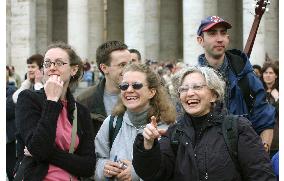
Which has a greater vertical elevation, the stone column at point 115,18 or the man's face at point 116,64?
the stone column at point 115,18

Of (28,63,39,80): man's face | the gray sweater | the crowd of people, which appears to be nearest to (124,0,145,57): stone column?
(28,63,39,80): man's face

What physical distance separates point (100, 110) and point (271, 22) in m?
26.0

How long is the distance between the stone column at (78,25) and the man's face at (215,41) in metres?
27.8

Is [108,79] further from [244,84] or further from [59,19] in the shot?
[59,19]

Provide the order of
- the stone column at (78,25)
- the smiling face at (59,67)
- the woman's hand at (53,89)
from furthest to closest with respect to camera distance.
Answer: the stone column at (78,25), the smiling face at (59,67), the woman's hand at (53,89)

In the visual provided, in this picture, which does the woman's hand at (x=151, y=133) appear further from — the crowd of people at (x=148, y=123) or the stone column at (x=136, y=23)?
the stone column at (x=136, y=23)

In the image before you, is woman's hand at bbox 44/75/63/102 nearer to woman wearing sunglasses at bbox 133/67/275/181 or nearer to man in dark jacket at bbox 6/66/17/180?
woman wearing sunglasses at bbox 133/67/275/181

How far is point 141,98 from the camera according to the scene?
19.0 ft

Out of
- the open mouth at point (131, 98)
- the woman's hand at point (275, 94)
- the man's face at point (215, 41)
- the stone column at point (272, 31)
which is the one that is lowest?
the woman's hand at point (275, 94)

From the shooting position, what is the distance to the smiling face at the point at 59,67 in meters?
5.57

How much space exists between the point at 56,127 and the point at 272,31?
2853cm

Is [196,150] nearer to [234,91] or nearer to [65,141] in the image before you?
[65,141]

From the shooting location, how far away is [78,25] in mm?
33781

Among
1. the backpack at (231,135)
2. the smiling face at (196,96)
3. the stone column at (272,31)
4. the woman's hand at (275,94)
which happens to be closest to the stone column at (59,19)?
the stone column at (272,31)
